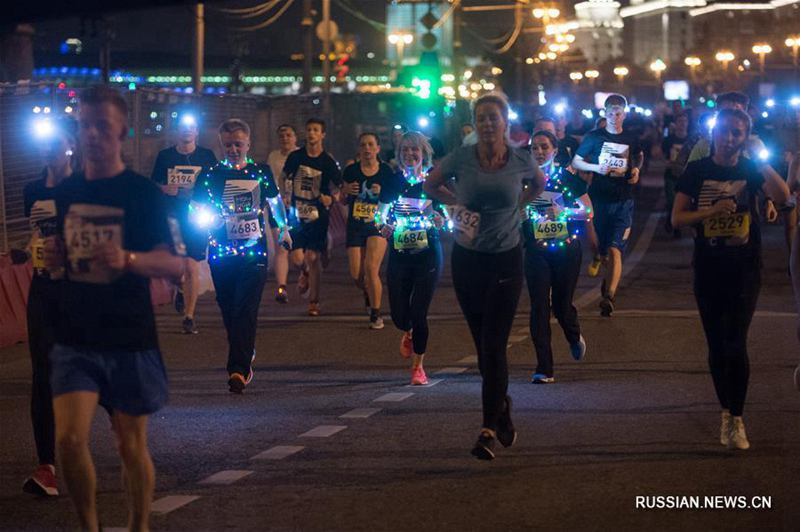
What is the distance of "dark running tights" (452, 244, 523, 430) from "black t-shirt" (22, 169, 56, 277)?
2334 mm

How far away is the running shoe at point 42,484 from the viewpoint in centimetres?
833

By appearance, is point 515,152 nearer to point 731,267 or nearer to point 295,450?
point 731,267

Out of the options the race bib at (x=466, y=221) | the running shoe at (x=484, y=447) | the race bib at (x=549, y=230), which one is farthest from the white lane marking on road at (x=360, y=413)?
the race bib at (x=549, y=230)

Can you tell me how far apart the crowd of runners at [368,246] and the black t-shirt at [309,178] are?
324mm

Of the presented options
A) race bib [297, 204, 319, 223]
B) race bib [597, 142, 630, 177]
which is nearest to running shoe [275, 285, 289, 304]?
race bib [297, 204, 319, 223]

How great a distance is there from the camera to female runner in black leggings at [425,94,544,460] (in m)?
9.22

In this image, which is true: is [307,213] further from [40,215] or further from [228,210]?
Answer: [40,215]

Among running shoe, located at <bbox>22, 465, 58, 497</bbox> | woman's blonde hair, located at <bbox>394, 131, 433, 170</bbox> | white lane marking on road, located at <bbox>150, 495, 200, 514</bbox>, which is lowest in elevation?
white lane marking on road, located at <bbox>150, 495, 200, 514</bbox>

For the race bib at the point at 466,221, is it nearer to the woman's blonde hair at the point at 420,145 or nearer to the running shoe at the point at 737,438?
the running shoe at the point at 737,438

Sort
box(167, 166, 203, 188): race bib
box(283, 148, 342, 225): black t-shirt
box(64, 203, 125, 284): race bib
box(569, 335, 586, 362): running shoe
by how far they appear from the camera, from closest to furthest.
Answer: box(64, 203, 125, 284): race bib
box(569, 335, 586, 362): running shoe
box(167, 166, 203, 188): race bib
box(283, 148, 342, 225): black t-shirt

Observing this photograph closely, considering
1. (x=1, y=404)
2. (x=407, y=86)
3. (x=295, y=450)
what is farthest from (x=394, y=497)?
(x=407, y=86)

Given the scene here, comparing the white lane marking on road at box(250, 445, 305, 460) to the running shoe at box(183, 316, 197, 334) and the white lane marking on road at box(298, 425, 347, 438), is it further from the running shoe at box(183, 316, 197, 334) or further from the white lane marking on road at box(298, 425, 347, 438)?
the running shoe at box(183, 316, 197, 334)

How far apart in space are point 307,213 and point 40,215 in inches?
364

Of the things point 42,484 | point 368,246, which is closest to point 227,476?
point 42,484
